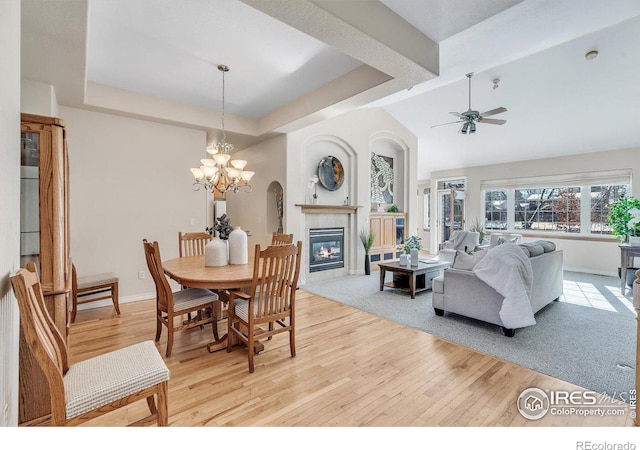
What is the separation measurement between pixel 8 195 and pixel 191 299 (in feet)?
5.62

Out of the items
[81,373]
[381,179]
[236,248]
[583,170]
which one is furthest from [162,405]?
[583,170]

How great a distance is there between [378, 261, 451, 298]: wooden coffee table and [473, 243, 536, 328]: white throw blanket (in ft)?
4.27

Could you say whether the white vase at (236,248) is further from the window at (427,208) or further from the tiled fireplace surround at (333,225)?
the window at (427,208)

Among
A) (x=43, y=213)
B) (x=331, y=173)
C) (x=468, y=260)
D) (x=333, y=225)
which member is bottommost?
(x=468, y=260)

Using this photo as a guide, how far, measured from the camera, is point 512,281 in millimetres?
2883

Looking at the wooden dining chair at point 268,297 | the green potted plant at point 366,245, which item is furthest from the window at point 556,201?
the wooden dining chair at point 268,297

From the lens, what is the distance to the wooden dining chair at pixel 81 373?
114cm

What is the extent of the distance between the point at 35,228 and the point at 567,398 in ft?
12.1

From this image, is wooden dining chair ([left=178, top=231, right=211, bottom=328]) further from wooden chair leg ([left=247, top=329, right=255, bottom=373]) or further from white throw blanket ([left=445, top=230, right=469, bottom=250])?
white throw blanket ([left=445, top=230, right=469, bottom=250])

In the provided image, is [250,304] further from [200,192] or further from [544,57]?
[544,57]

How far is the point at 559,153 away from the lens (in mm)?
6500

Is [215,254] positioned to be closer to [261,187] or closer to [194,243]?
[194,243]

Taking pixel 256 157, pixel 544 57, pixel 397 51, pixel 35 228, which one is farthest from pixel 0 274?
pixel 544 57
